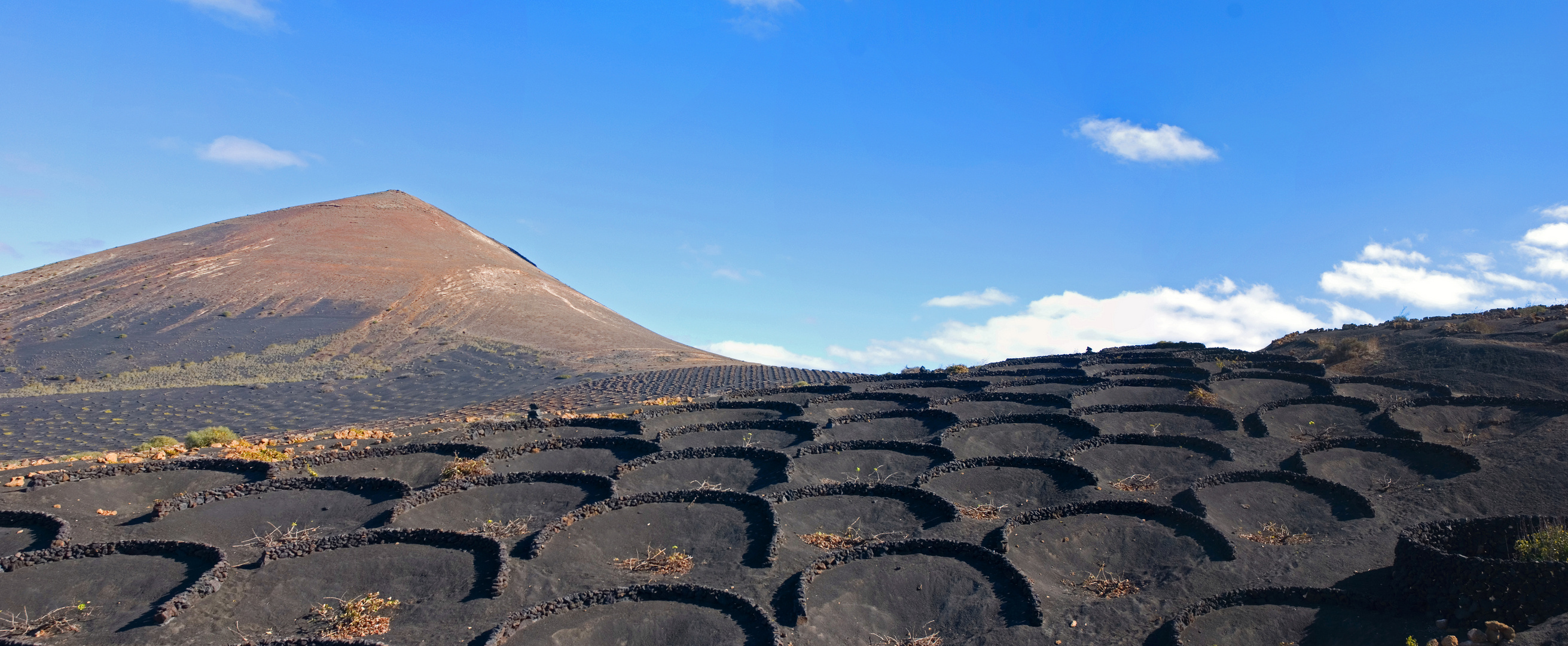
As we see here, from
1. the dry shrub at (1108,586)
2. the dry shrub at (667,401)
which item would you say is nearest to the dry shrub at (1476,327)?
the dry shrub at (1108,586)

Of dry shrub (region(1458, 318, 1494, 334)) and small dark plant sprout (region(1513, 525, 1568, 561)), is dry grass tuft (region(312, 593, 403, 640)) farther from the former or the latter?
dry shrub (region(1458, 318, 1494, 334))

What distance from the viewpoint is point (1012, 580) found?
11891mm

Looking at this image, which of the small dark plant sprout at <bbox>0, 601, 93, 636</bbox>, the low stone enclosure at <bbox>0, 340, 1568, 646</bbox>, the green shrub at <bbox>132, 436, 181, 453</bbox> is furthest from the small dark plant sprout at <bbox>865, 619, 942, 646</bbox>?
the green shrub at <bbox>132, 436, 181, 453</bbox>

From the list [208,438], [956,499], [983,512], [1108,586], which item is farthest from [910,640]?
[208,438]

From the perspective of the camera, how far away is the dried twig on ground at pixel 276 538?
42.1ft

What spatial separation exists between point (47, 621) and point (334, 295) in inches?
1877

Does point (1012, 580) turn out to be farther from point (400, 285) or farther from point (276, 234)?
point (276, 234)

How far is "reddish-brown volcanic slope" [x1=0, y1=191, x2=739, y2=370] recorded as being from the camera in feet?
153

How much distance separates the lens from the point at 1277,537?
1343 cm

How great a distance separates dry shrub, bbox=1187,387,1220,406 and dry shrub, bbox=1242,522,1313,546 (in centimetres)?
894

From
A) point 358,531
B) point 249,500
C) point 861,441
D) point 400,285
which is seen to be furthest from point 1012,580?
point 400,285

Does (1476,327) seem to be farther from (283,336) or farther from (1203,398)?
(283,336)

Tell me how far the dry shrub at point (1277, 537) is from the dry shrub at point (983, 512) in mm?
4021

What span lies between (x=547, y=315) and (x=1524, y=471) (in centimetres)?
A: 5143
